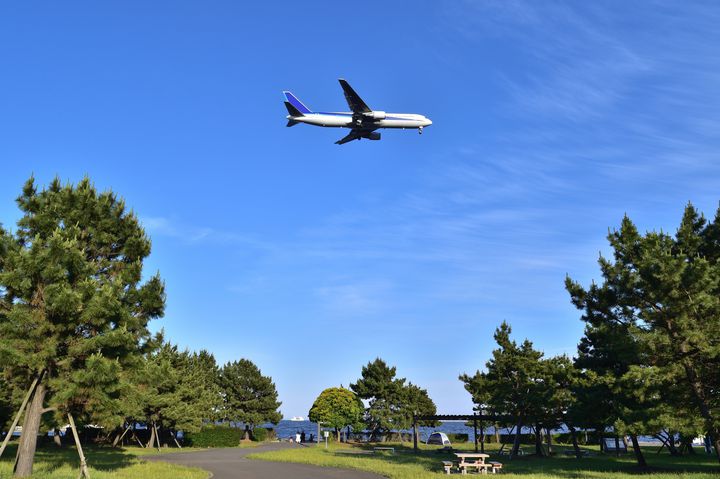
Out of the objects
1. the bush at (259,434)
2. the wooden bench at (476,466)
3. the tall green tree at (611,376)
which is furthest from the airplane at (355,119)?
the bush at (259,434)

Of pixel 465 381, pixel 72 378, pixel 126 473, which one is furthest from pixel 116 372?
pixel 465 381

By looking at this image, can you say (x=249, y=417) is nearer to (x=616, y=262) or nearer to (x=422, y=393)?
(x=422, y=393)

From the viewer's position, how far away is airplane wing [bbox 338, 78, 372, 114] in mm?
33750

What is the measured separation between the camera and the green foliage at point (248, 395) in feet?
222

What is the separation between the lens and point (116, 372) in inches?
800

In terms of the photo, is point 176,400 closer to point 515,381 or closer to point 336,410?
point 336,410

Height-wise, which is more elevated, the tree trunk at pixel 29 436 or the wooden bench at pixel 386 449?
the tree trunk at pixel 29 436

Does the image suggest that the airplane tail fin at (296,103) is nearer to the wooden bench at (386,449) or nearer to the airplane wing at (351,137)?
the airplane wing at (351,137)

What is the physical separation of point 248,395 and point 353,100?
46990mm

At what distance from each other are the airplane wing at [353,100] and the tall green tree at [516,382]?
2053 centimetres

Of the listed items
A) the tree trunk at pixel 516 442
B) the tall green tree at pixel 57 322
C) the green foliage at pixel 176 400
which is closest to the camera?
the tall green tree at pixel 57 322

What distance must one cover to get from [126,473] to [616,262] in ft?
78.6

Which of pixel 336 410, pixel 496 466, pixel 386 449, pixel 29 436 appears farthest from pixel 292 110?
pixel 336 410

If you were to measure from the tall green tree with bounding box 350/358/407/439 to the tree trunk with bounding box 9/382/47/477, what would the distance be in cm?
4777
